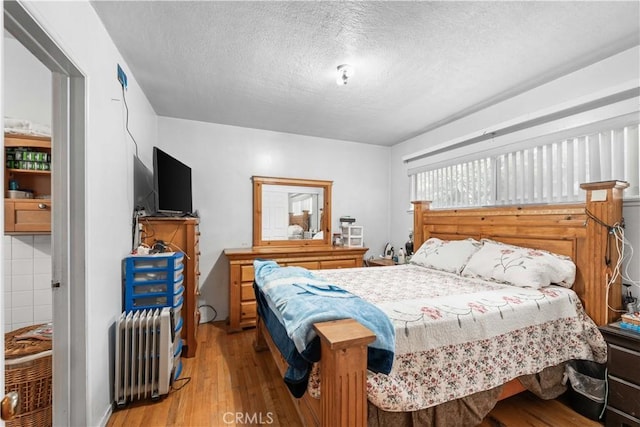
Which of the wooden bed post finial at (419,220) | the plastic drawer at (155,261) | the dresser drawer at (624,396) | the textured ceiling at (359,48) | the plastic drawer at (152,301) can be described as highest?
the textured ceiling at (359,48)

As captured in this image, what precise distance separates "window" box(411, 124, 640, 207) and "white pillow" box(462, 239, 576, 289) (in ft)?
1.85

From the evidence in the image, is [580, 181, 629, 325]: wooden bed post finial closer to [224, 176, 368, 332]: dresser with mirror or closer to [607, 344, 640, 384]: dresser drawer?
[607, 344, 640, 384]: dresser drawer

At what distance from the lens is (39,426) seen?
148 cm

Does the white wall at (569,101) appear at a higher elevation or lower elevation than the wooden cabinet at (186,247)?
higher

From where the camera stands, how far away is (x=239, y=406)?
5.97 ft

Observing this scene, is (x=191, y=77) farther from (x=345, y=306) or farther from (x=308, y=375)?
(x=308, y=375)

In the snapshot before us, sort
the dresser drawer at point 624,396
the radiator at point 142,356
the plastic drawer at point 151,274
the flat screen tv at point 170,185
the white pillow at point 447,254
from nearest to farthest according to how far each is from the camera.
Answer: the dresser drawer at point 624,396, the radiator at point 142,356, the plastic drawer at point 151,274, the flat screen tv at point 170,185, the white pillow at point 447,254

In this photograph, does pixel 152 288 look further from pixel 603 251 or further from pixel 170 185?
pixel 603 251

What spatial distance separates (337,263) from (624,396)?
2.50 m

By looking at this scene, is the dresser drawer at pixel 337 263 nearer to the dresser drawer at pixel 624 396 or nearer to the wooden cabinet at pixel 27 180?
the dresser drawer at pixel 624 396

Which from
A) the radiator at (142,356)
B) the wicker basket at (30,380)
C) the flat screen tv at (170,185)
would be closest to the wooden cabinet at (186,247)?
the flat screen tv at (170,185)

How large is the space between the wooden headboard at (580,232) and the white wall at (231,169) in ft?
6.61

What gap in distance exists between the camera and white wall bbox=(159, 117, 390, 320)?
3307 mm

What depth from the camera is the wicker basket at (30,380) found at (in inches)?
55.6
